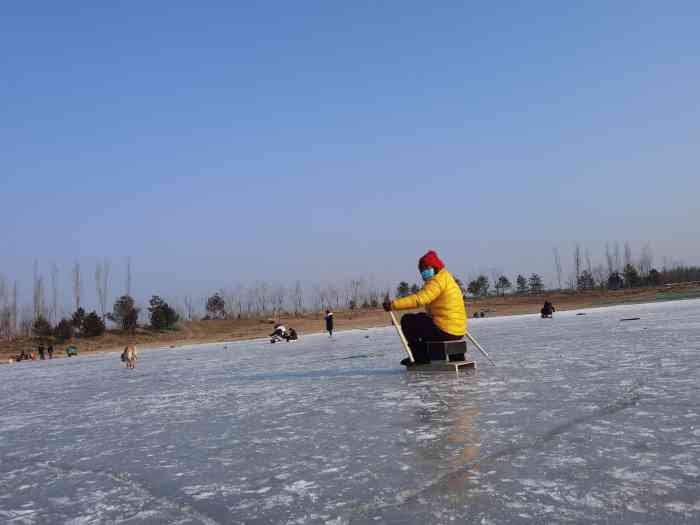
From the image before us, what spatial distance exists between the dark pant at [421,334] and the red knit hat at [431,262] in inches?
26.9

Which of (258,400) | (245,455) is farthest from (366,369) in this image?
(245,455)

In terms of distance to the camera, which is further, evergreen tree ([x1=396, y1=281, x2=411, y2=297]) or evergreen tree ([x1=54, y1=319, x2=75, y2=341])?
evergreen tree ([x1=396, y1=281, x2=411, y2=297])

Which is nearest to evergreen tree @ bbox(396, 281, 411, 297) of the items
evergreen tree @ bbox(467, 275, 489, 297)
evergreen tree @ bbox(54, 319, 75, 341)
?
evergreen tree @ bbox(467, 275, 489, 297)

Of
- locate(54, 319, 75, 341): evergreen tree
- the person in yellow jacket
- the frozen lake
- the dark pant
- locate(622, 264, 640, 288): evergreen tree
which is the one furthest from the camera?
locate(622, 264, 640, 288): evergreen tree

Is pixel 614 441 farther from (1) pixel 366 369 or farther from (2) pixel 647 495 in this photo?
(1) pixel 366 369

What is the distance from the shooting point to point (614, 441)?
3.28 meters

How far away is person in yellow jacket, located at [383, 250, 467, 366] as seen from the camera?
7188mm

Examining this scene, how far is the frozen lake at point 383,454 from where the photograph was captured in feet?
8.00

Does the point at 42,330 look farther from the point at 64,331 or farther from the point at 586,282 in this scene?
the point at 586,282

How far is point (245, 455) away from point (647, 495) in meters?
2.25

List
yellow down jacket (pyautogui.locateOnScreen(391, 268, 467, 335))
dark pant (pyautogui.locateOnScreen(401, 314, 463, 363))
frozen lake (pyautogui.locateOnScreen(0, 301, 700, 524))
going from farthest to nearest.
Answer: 1. dark pant (pyautogui.locateOnScreen(401, 314, 463, 363))
2. yellow down jacket (pyautogui.locateOnScreen(391, 268, 467, 335))
3. frozen lake (pyautogui.locateOnScreen(0, 301, 700, 524))

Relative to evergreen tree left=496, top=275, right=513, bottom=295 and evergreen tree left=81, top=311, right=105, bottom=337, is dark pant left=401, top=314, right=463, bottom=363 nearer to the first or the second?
evergreen tree left=81, top=311, right=105, bottom=337

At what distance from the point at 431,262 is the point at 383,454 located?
4631 millimetres

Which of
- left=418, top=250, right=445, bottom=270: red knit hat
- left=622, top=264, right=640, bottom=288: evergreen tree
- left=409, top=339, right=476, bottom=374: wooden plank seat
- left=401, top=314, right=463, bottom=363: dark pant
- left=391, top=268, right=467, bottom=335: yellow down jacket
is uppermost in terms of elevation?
left=622, top=264, right=640, bottom=288: evergreen tree
